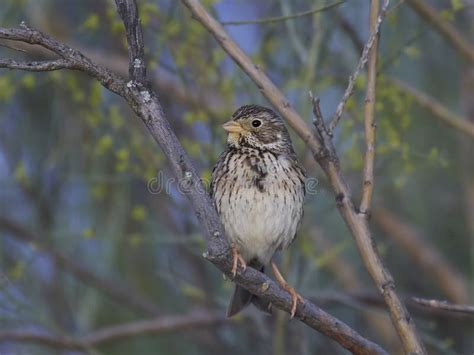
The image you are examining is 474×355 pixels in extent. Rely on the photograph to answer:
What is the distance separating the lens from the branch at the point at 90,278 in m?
6.31

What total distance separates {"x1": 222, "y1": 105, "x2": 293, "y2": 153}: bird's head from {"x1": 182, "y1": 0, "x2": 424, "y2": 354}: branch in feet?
3.08

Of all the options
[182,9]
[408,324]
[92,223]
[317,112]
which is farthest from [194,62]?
[408,324]

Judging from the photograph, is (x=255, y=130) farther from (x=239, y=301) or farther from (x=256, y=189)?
(x=239, y=301)

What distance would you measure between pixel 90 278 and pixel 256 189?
2.09m

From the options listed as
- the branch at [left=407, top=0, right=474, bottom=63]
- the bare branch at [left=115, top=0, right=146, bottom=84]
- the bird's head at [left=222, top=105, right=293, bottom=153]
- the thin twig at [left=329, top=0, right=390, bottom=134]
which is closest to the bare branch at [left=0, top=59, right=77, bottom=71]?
the bare branch at [left=115, top=0, right=146, bottom=84]

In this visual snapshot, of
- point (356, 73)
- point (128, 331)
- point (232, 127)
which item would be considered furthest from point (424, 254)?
point (356, 73)

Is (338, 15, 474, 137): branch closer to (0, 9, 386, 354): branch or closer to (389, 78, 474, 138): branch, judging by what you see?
(389, 78, 474, 138): branch

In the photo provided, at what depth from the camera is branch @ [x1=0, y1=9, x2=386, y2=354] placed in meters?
3.08

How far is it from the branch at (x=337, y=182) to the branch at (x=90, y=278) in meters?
2.73

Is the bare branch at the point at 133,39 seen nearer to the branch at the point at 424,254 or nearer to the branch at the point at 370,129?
the branch at the point at 370,129

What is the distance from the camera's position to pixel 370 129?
371 centimetres

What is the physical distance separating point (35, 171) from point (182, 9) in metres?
1.64

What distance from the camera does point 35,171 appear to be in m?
6.70

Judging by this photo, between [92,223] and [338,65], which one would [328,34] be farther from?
[92,223]
